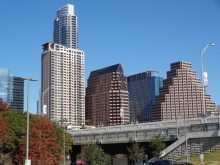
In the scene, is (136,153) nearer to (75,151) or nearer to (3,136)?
(3,136)

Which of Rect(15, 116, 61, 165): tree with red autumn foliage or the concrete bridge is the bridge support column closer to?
the concrete bridge

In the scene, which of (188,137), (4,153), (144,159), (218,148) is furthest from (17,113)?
(218,148)

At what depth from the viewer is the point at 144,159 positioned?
7256 cm

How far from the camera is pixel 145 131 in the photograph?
70312 mm

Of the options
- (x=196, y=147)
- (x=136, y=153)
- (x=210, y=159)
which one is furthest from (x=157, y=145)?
(x=210, y=159)

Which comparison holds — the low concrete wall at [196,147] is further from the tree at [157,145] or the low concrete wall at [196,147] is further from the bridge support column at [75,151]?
the bridge support column at [75,151]

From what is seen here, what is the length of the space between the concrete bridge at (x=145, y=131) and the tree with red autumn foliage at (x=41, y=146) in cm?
1387

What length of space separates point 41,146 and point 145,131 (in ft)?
65.0

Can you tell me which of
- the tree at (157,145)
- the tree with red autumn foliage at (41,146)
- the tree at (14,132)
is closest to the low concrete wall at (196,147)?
the tree at (157,145)

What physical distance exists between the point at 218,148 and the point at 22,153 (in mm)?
31366

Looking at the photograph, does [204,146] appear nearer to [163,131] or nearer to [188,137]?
[188,137]

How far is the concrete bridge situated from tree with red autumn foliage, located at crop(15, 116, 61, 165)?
45.5ft

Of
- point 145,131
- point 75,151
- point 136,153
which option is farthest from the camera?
point 75,151

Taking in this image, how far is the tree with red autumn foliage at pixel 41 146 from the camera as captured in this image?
60656 mm
